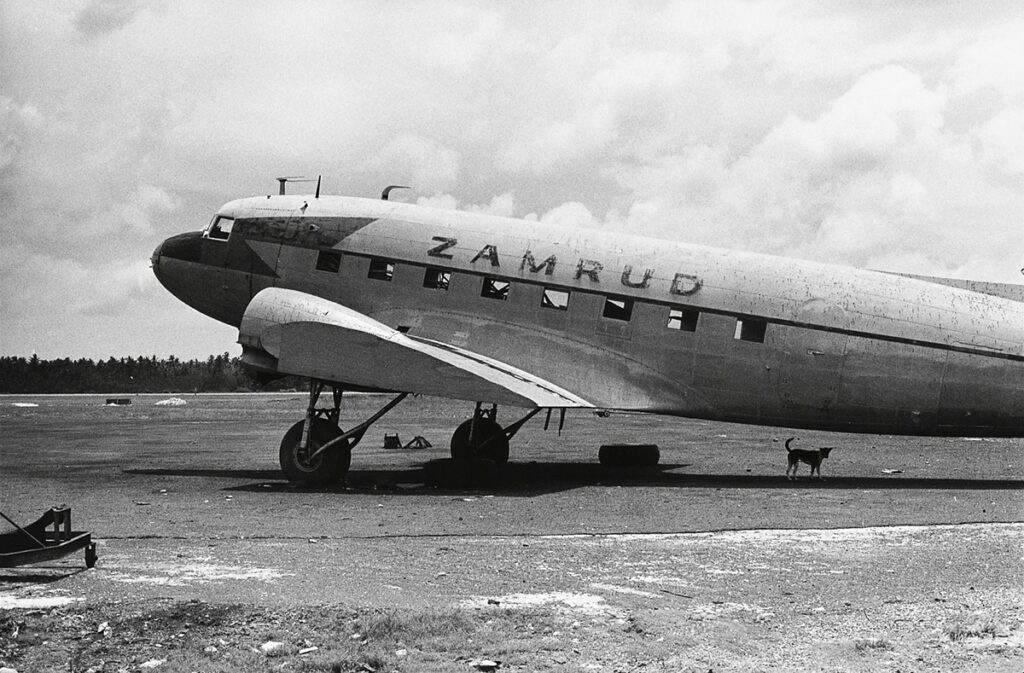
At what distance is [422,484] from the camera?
17938mm

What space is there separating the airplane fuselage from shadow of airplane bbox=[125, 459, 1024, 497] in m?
1.16

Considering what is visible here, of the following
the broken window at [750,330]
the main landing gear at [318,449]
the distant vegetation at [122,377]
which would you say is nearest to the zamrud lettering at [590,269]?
the broken window at [750,330]

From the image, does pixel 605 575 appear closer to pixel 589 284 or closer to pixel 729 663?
pixel 729 663

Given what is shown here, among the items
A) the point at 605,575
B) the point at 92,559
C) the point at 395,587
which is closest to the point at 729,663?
the point at 605,575

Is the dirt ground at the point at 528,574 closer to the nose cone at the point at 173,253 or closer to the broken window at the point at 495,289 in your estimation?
the broken window at the point at 495,289

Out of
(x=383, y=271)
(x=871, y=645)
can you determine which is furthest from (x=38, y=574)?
(x=383, y=271)

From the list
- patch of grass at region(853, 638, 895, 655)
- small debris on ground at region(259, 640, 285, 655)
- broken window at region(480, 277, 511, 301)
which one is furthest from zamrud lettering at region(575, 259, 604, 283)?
small debris on ground at region(259, 640, 285, 655)

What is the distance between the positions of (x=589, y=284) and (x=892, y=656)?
Answer: 1167 centimetres

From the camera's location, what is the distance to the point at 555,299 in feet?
59.9

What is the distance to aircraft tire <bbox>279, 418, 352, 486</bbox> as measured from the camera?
676 inches

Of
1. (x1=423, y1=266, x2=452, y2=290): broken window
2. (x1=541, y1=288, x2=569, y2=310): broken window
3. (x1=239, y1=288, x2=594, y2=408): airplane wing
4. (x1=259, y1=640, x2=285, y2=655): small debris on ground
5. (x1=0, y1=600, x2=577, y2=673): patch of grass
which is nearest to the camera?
(x1=0, y1=600, x2=577, y2=673): patch of grass

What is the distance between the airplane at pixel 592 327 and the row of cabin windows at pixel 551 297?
0.03m

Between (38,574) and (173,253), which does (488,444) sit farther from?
(38,574)

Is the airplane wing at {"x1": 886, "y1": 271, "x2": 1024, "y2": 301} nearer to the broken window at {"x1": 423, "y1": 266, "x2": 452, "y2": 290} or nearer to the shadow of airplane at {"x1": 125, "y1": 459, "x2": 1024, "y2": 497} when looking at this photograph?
the shadow of airplane at {"x1": 125, "y1": 459, "x2": 1024, "y2": 497}
